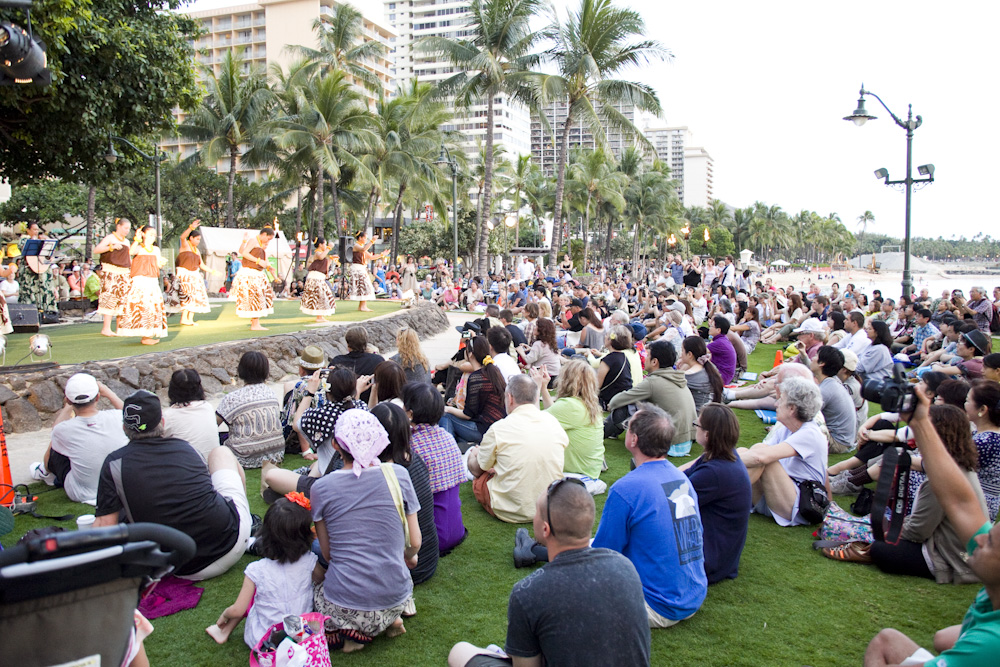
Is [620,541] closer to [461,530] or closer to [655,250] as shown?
[461,530]

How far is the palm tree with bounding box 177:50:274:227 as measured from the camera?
32844 millimetres

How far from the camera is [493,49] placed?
2675 cm

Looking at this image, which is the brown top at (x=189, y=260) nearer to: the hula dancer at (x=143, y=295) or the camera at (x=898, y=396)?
the hula dancer at (x=143, y=295)

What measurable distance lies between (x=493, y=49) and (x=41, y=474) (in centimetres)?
2456

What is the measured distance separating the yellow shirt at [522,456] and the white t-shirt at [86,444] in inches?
118

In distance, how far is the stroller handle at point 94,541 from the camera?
1611mm

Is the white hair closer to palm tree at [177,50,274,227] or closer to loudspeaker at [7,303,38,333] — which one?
loudspeaker at [7,303,38,333]

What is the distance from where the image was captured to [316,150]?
94.8ft

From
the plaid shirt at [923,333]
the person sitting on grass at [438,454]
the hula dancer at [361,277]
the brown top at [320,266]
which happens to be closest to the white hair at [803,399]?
the person sitting on grass at [438,454]

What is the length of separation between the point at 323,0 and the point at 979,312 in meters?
76.9

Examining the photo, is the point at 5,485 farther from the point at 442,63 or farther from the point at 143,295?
the point at 442,63

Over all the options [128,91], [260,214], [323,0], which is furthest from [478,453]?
[323,0]

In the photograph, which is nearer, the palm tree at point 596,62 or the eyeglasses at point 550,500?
the eyeglasses at point 550,500

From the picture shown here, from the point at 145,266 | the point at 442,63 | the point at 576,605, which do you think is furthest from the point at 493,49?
the point at 442,63
